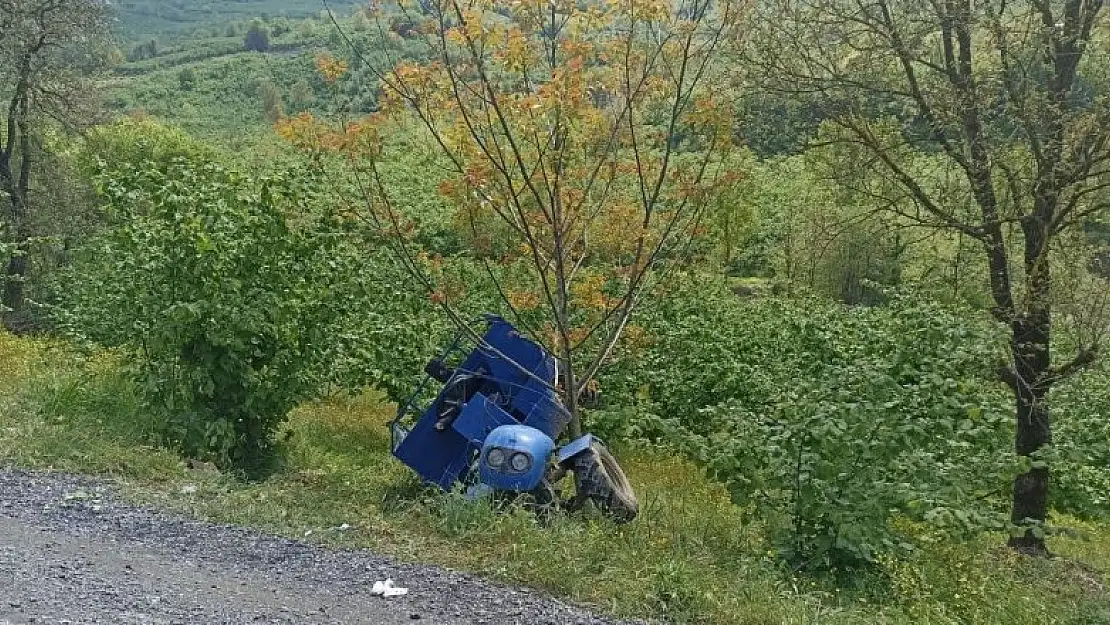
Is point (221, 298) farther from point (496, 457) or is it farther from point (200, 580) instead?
point (200, 580)

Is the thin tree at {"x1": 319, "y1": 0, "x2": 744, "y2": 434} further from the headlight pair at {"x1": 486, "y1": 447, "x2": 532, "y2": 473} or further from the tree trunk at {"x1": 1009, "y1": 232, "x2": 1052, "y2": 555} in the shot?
the tree trunk at {"x1": 1009, "y1": 232, "x2": 1052, "y2": 555}

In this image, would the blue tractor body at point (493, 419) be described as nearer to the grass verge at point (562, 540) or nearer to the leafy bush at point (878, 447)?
the grass verge at point (562, 540)

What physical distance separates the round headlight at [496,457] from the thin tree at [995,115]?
5541 mm

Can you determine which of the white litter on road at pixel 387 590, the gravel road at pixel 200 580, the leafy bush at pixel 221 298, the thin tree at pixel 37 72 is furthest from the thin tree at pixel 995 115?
the thin tree at pixel 37 72

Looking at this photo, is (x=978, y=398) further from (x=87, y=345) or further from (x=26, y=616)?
(x=87, y=345)

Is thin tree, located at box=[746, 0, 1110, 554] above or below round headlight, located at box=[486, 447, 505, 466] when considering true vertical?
above

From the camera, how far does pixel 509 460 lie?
6.43 meters

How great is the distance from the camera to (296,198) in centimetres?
895

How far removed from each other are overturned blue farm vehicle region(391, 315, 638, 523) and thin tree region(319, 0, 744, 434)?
38 cm

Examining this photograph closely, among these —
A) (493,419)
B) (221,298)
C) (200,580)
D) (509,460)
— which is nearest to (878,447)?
(509,460)

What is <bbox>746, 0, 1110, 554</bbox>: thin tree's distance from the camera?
934 centimetres

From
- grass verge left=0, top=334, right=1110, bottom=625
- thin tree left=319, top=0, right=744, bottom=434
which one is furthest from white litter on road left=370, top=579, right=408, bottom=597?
thin tree left=319, top=0, right=744, bottom=434

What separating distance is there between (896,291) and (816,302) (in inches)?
400

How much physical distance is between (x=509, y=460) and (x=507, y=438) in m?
0.15
